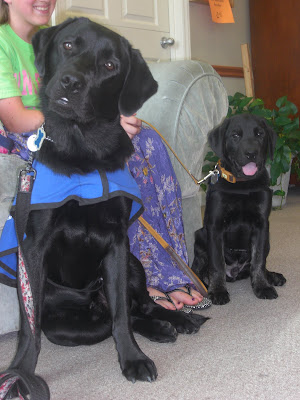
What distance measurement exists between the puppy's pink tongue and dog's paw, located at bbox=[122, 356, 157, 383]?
3.56ft

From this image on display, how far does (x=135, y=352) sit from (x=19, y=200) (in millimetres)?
501

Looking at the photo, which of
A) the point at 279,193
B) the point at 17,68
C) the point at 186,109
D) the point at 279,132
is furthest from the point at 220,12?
the point at 17,68

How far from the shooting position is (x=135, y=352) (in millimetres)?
1201

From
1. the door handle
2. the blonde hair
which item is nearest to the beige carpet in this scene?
the blonde hair

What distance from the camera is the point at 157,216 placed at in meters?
1.82

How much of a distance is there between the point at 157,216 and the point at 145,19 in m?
2.38

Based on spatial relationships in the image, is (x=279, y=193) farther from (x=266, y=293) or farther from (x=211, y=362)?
(x=211, y=362)

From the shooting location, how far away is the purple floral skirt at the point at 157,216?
1.79m

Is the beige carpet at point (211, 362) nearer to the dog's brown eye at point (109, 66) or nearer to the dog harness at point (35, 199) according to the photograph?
the dog harness at point (35, 199)

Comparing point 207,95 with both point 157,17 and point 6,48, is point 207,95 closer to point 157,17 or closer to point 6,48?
point 6,48

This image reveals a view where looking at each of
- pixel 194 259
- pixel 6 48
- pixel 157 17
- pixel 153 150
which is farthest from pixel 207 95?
pixel 157 17

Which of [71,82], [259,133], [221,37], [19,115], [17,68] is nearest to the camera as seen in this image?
[71,82]

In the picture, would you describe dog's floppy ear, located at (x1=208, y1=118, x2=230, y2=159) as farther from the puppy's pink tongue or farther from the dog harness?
the dog harness

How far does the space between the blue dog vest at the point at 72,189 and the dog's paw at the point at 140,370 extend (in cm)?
43
